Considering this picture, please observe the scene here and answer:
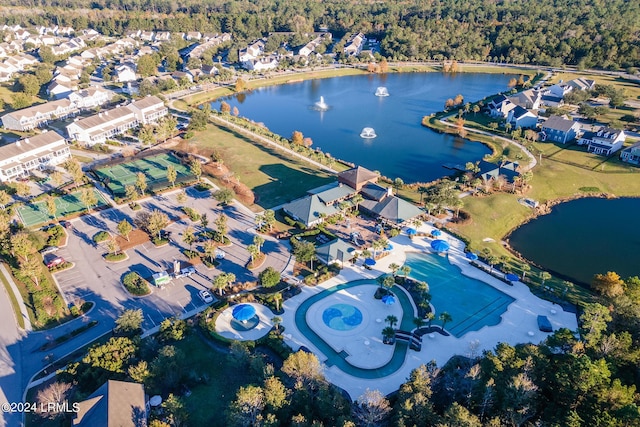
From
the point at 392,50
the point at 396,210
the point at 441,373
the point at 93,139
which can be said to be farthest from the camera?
the point at 392,50

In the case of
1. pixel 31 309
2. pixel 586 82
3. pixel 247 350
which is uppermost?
pixel 586 82

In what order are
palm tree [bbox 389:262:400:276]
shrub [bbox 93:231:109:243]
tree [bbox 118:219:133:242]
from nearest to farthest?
palm tree [bbox 389:262:400:276] < tree [bbox 118:219:133:242] < shrub [bbox 93:231:109:243]

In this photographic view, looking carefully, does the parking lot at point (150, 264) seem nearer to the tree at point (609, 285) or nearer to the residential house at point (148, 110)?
the tree at point (609, 285)

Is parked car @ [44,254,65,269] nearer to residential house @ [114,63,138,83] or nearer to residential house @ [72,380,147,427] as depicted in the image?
residential house @ [72,380,147,427]

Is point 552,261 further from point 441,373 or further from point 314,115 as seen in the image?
point 314,115

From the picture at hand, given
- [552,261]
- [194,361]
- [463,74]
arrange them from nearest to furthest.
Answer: [194,361] → [552,261] → [463,74]

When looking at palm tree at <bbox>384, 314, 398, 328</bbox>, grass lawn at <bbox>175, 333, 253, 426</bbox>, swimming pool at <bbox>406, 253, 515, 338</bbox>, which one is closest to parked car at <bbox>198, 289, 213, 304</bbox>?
grass lawn at <bbox>175, 333, 253, 426</bbox>

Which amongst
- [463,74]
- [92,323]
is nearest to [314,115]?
[463,74]
